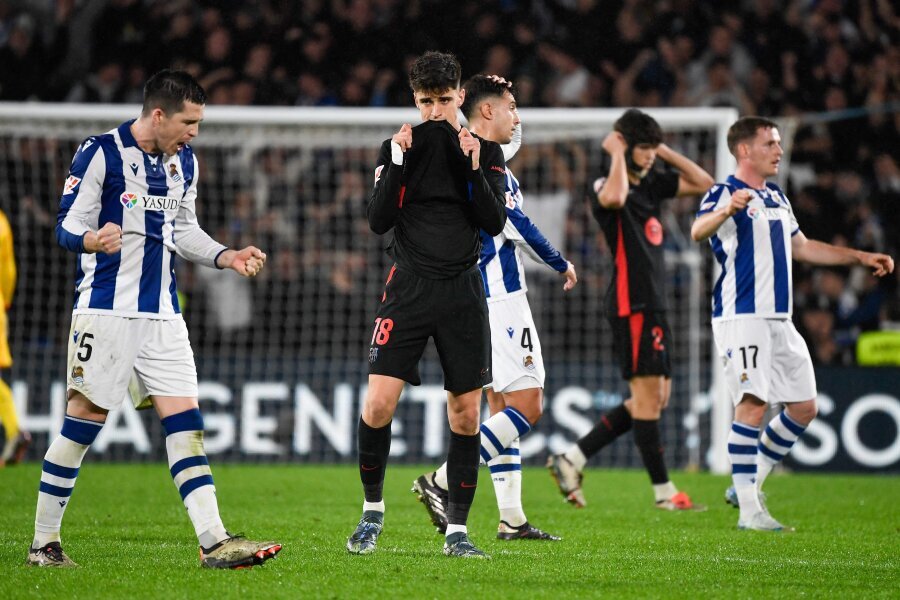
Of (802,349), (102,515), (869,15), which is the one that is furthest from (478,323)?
(869,15)

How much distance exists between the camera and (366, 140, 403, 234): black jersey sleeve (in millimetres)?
4902

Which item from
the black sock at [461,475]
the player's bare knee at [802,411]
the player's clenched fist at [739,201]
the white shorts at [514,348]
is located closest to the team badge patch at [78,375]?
the black sock at [461,475]

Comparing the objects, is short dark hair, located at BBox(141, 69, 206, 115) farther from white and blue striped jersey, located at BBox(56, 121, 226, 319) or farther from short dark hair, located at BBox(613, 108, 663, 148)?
short dark hair, located at BBox(613, 108, 663, 148)

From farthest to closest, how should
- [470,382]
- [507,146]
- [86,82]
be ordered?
[86,82] → [507,146] → [470,382]

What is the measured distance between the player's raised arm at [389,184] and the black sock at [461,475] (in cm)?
93

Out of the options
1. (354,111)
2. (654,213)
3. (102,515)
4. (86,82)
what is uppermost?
(86,82)

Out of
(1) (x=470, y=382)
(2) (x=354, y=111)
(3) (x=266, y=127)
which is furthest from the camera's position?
(3) (x=266, y=127)

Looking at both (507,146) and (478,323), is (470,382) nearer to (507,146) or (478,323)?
(478,323)

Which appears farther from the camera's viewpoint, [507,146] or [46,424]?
[46,424]

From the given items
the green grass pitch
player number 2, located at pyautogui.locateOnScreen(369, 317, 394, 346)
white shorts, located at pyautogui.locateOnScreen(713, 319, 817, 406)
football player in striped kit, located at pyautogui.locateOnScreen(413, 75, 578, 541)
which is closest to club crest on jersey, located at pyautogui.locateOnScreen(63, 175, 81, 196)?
player number 2, located at pyautogui.locateOnScreen(369, 317, 394, 346)

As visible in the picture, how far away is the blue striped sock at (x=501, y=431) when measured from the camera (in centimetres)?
609

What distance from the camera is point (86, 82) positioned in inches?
552

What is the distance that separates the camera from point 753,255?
22.1 ft

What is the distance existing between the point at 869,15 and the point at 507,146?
398 inches
